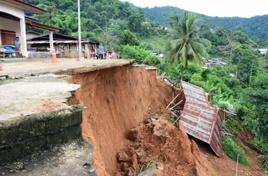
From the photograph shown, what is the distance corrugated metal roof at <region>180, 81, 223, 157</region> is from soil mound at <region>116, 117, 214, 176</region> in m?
4.08

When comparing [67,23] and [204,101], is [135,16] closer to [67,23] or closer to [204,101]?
[67,23]

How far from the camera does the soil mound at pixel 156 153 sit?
861 cm

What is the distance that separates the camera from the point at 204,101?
17.1 m

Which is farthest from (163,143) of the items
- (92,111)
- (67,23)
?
(67,23)

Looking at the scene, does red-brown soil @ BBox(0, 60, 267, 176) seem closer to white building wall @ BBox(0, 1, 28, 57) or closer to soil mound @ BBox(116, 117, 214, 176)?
soil mound @ BBox(116, 117, 214, 176)

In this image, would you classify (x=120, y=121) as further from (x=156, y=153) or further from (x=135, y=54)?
(x=135, y=54)

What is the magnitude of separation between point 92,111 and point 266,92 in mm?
11959

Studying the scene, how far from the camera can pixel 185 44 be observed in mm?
26906

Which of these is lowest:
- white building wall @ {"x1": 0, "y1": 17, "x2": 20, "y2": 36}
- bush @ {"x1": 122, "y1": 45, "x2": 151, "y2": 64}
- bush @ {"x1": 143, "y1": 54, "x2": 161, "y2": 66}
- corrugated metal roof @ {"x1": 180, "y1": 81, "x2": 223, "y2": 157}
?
corrugated metal roof @ {"x1": 180, "y1": 81, "x2": 223, "y2": 157}

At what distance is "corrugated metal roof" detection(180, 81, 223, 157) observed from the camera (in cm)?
1519

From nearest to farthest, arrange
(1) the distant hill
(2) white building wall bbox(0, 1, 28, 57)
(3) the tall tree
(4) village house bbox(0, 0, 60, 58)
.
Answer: (4) village house bbox(0, 0, 60, 58)
(2) white building wall bbox(0, 1, 28, 57)
(3) the tall tree
(1) the distant hill

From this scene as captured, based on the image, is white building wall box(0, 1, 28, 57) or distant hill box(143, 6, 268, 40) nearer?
white building wall box(0, 1, 28, 57)

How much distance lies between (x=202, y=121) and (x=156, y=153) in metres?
6.93

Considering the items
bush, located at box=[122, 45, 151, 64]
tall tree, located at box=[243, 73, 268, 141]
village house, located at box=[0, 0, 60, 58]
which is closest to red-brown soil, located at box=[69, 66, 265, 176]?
tall tree, located at box=[243, 73, 268, 141]
